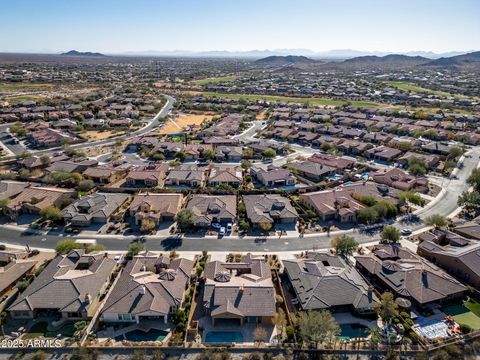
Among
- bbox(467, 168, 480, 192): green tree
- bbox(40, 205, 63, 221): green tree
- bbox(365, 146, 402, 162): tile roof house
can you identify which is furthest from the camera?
Result: bbox(365, 146, 402, 162): tile roof house

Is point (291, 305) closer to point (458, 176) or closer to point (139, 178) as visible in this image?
point (139, 178)

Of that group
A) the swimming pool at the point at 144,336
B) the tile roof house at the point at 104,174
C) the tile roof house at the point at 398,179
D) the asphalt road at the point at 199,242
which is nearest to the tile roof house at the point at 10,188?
the asphalt road at the point at 199,242

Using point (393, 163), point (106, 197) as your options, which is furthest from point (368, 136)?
point (106, 197)

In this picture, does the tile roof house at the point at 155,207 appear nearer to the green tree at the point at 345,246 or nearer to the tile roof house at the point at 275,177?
the tile roof house at the point at 275,177

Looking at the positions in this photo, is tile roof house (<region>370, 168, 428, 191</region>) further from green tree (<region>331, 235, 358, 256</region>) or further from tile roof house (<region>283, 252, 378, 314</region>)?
tile roof house (<region>283, 252, 378, 314</region>)

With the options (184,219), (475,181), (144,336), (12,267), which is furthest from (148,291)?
(475,181)

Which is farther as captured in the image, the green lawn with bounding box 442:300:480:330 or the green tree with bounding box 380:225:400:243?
the green tree with bounding box 380:225:400:243

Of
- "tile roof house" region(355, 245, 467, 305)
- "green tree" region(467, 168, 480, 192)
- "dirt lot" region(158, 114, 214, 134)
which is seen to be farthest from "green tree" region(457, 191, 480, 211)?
"dirt lot" region(158, 114, 214, 134)
